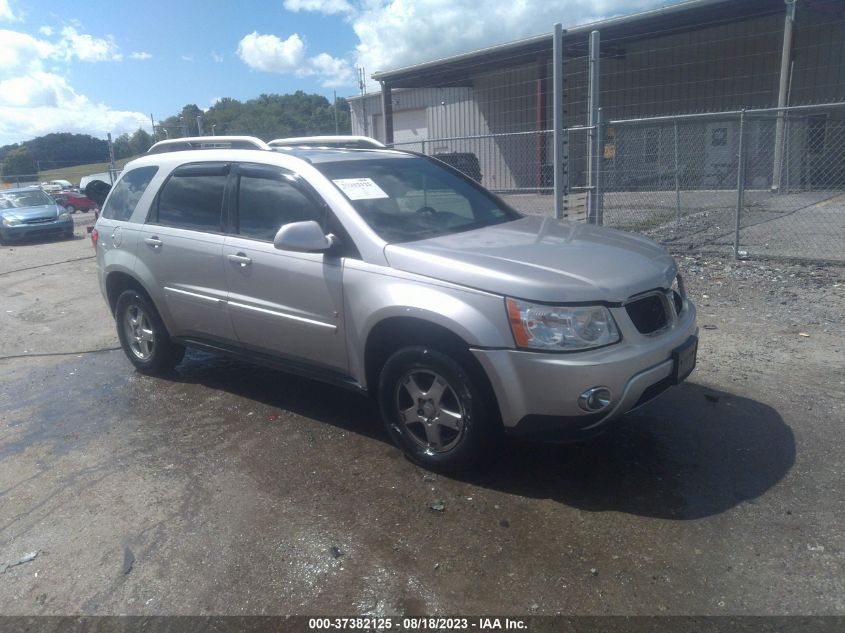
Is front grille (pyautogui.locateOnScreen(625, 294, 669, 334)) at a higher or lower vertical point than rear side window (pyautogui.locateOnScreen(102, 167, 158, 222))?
lower

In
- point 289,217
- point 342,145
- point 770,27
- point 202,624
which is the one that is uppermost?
point 770,27

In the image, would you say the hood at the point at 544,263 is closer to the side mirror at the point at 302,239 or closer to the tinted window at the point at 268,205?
the side mirror at the point at 302,239

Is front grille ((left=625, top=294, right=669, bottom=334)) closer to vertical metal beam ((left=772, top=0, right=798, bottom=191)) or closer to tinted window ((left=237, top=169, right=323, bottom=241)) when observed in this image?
tinted window ((left=237, top=169, right=323, bottom=241))

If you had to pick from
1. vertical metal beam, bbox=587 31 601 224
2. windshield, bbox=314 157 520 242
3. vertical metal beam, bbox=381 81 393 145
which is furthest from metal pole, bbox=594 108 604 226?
vertical metal beam, bbox=381 81 393 145

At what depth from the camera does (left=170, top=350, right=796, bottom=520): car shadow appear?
11.6ft

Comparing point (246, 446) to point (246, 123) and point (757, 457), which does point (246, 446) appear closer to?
point (757, 457)

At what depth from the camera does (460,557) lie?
3133 mm

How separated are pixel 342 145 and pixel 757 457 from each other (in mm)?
3957

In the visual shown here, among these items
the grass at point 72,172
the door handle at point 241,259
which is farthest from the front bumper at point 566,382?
the grass at point 72,172

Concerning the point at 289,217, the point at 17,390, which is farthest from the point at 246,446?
the point at 17,390

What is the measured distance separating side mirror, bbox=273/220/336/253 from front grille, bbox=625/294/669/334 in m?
1.75

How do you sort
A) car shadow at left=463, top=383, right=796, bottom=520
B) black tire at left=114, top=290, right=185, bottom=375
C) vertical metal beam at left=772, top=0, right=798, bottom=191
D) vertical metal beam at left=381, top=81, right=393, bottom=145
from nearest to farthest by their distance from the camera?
car shadow at left=463, top=383, right=796, bottom=520 < black tire at left=114, top=290, right=185, bottom=375 < vertical metal beam at left=772, top=0, right=798, bottom=191 < vertical metal beam at left=381, top=81, right=393, bottom=145

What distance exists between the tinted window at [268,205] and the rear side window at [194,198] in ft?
0.79

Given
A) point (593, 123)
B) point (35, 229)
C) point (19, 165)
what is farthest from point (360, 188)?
point (19, 165)
